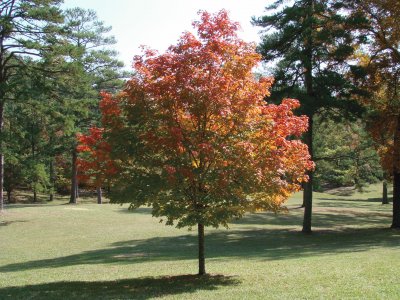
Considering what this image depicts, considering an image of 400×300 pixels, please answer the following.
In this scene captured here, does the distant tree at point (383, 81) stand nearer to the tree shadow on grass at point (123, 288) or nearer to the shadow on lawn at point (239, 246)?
the shadow on lawn at point (239, 246)

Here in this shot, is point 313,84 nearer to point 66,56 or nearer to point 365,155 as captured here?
point 365,155

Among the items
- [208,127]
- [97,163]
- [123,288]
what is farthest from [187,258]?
[208,127]

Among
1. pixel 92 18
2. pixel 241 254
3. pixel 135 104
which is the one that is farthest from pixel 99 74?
pixel 135 104

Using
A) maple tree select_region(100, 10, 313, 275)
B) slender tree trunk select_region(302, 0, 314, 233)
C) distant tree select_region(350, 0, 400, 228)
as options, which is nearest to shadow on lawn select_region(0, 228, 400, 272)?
slender tree trunk select_region(302, 0, 314, 233)

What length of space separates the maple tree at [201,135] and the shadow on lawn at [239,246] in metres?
6.73

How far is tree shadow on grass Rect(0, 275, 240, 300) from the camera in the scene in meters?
9.60

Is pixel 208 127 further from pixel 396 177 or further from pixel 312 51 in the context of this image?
pixel 396 177

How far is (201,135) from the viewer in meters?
10.4

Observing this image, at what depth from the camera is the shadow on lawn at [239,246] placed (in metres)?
16.9

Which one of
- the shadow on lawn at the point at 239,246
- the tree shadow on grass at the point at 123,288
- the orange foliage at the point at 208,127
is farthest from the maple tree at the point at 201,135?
the shadow on lawn at the point at 239,246

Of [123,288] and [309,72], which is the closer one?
[123,288]

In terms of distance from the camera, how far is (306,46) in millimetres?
22906

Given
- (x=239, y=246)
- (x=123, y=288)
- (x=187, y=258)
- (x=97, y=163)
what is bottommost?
(x=239, y=246)

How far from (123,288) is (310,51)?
54.9ft
